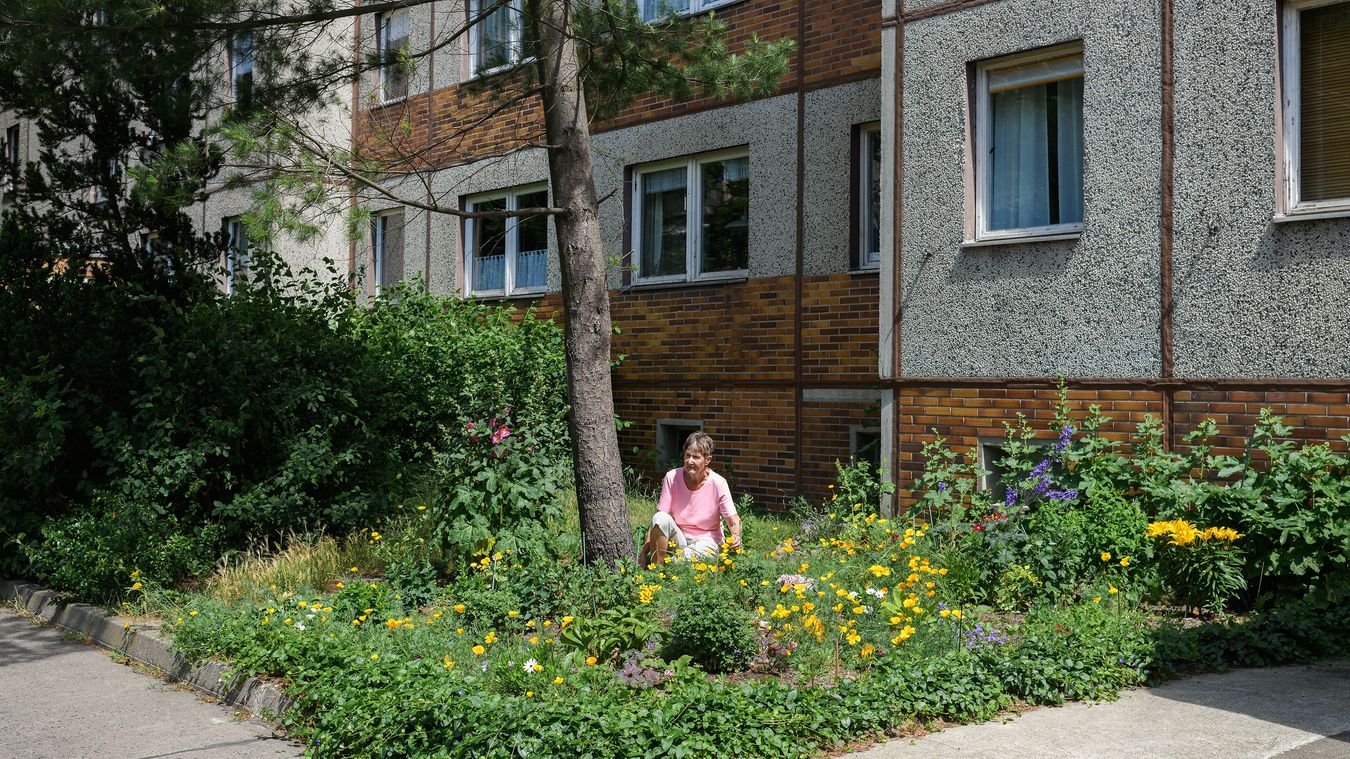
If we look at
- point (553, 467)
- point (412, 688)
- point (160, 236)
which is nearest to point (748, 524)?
point (553, 467)

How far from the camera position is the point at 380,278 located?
59.8 feet

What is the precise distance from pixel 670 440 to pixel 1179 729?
8770 millimetres

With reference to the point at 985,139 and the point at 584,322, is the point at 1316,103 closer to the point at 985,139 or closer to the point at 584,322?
the point at 985,139

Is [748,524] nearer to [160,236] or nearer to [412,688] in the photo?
[412,688]

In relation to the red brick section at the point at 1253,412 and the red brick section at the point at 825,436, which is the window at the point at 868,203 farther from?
the red brick section at the point at 1253,412

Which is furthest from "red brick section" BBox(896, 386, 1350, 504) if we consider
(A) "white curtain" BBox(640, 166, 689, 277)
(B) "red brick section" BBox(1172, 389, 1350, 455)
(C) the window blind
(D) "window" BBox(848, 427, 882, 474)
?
(A) "white curtain" BBox(640, 166, 689, 277)

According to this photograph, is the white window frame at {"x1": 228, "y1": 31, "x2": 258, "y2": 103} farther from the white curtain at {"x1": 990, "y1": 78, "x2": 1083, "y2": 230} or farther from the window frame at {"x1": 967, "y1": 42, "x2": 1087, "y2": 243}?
the white curtain at {"x1": 990, "y1": 78, "x2": 1083, "y2": 230}

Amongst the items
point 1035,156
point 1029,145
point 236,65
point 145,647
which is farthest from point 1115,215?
point 145,647

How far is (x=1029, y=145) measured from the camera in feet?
31.8

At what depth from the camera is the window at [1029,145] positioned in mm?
9414

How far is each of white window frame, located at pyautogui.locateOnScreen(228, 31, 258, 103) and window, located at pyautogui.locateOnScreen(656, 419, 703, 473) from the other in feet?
19.5

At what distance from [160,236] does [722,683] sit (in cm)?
849

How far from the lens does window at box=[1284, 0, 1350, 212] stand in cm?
799

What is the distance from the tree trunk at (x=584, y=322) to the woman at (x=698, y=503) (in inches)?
15.6
